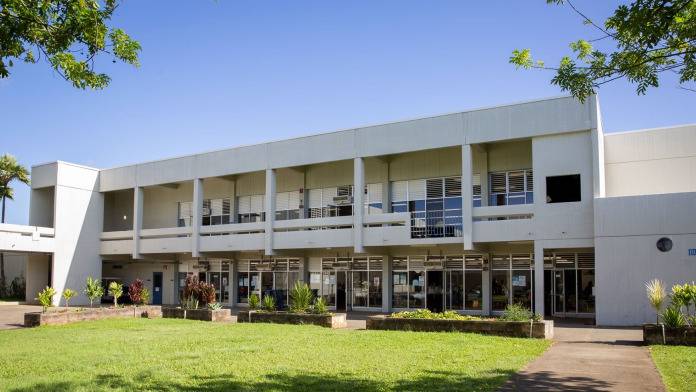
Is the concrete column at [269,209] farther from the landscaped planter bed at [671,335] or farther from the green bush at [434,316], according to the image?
the landscaped planter bed at [671,335]

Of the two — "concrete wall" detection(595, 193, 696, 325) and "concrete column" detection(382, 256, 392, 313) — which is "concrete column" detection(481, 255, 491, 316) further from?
"concrete wall" detection(595, 193, 696, 325)

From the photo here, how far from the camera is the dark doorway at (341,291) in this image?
31.8m

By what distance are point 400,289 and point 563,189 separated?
9.47 m

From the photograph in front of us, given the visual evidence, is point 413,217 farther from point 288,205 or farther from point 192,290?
point 192,290

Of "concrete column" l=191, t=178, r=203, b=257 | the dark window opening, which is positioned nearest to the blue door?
"concrete column" l=191, t=178, r=203, b=257

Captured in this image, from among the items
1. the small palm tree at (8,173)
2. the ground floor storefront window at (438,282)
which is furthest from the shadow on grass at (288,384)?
the small palm tree at (8,173)

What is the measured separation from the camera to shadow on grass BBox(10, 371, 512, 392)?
9539 millimetres

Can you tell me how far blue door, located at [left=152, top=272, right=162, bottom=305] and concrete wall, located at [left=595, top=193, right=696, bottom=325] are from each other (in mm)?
27008

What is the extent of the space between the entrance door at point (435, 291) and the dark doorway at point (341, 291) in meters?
4.64

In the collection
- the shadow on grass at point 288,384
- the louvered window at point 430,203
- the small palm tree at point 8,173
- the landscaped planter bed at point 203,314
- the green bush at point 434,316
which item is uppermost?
the small palm tree at point 8,173

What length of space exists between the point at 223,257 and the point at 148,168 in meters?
6.94

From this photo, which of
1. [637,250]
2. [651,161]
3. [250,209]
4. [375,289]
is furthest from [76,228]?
[651,161]

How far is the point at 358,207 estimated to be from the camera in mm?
28531

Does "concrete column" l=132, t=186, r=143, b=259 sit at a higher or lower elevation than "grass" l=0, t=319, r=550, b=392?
higher
